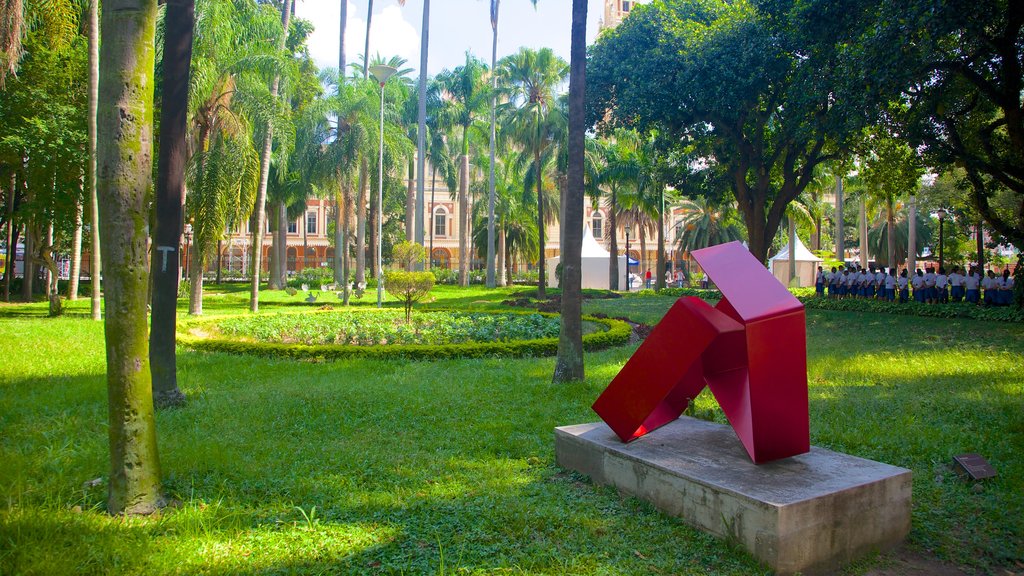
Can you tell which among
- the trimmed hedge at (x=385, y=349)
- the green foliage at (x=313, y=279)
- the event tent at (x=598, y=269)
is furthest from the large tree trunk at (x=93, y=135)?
the event tent at (x=598, y=269)

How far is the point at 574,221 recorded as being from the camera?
948 centimetres

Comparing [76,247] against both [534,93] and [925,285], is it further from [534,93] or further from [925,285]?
[925,285]

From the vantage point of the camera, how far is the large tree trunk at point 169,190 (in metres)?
7.63

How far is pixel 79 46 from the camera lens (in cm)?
2084

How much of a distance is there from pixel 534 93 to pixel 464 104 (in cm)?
914

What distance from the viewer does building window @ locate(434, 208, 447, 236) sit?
212ft

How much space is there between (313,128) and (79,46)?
30.6 feet

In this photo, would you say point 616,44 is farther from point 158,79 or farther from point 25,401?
point 25,401

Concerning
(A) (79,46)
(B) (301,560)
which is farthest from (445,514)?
(A) (79,46)

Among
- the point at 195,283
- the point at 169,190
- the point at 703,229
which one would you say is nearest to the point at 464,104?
the point at 703,229

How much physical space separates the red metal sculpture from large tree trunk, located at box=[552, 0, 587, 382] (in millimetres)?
3737

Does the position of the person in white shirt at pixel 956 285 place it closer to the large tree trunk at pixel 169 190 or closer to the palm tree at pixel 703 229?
the large tree trunk at pixel 169 190

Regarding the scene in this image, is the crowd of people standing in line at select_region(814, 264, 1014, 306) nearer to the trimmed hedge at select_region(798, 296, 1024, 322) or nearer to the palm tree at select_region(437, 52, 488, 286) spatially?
the trimmed hedge at select_region(798, 296, 1024, 322)

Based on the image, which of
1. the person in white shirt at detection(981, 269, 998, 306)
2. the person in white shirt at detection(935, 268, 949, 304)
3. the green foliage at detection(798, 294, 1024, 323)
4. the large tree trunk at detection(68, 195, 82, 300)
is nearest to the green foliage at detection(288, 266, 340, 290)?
the large tree trunk at detection(68, 195, 82, 300)
